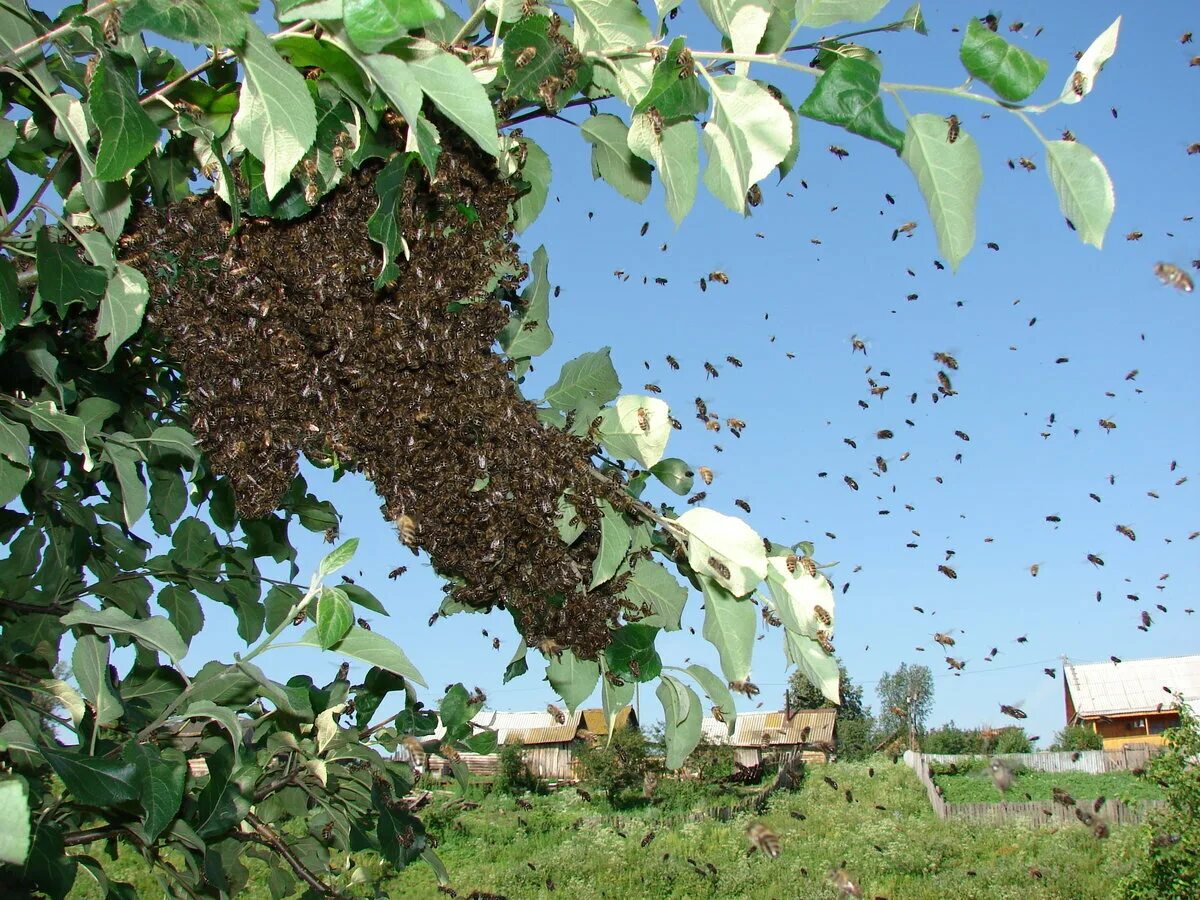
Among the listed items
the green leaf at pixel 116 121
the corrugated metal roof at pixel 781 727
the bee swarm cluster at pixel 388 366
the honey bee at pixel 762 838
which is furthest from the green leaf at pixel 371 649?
the corrugated metal roof at pixel 781 727

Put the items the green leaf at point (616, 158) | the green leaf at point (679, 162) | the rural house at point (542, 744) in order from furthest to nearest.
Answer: the rural house at point (542, 744) → the green leaf at point (616, 158) → the green leaf at point (679, 162)

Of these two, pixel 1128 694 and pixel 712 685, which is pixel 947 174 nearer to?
pixel 712 685

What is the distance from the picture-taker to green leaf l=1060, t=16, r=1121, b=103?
1216 mm

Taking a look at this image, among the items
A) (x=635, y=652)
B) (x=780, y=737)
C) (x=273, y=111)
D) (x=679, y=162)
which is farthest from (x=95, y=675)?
(x=780, y=737)

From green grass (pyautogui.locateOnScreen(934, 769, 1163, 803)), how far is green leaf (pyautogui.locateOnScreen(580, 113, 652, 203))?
29863mm

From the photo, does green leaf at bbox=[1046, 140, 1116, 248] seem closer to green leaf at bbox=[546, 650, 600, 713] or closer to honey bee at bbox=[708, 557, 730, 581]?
honey bee at bbox=[708, 557, 730, 581]

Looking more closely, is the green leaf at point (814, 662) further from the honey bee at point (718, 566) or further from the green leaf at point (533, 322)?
the green leaf at point (533, 322)

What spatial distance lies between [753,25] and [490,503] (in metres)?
1.01

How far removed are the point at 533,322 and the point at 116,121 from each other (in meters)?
1.04

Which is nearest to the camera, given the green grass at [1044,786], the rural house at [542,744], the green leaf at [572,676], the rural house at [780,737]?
the green leaf at [572,676]

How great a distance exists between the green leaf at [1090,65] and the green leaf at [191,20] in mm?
1059

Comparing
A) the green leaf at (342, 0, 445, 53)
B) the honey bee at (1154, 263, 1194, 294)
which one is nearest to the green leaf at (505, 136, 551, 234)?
the green leaf at (342, 0, 445, 53)

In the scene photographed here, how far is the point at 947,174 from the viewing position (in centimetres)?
135

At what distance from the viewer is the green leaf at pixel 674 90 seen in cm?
134
